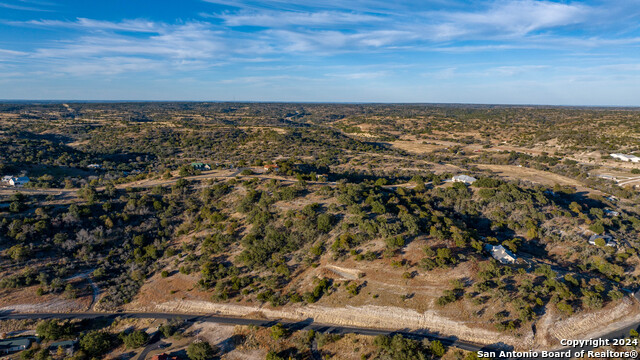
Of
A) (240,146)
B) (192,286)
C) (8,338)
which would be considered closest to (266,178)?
(192,286)

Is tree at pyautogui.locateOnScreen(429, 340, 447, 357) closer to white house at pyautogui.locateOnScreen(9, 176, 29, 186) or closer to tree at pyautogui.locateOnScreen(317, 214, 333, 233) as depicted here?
tree at pyautogui.locateOnScreen(317, 214, 333, 233)

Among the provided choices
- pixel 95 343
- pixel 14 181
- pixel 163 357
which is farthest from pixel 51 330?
pixel 14 181

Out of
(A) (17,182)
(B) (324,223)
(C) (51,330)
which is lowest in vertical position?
(C) (51,330)

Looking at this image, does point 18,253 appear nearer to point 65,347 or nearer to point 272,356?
point 65,347

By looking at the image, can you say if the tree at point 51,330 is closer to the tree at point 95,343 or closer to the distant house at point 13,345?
the distant house at point 13,345

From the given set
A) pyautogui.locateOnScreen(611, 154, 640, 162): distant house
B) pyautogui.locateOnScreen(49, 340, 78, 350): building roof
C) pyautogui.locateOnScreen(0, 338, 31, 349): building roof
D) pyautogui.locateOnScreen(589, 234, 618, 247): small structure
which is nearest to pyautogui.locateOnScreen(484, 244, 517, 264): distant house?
pyautogui.locateOnScreen(589, 234, 618, 247): small structure

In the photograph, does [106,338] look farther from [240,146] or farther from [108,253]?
[240,146]
